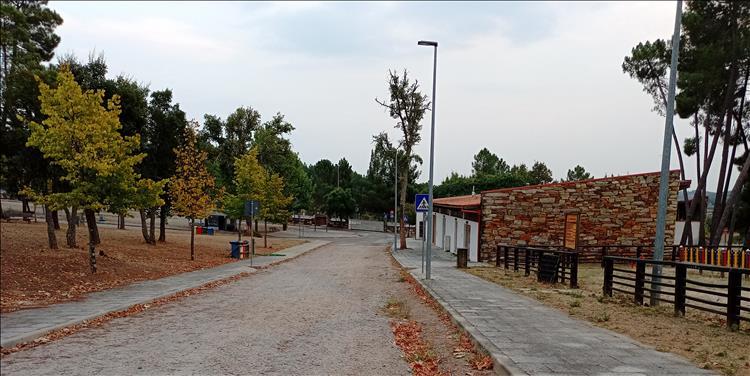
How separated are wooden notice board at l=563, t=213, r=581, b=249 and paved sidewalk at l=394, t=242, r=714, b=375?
45.8 ft

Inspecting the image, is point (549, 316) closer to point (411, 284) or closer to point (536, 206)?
point (411, 284)

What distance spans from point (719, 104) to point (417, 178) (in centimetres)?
6374

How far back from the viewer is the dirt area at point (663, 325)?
22.4 feet

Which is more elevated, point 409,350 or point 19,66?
point 19,66

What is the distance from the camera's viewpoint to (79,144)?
14328 mm

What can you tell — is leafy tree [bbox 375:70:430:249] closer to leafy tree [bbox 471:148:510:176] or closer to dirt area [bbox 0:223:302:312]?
dirt area [bbox 0:223:302:312]

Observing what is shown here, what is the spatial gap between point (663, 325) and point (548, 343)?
3.12 meters

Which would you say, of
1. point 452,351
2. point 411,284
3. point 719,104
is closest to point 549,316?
point 452,351

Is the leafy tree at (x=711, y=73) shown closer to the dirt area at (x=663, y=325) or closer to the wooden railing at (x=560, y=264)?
the wooden railing at (x=560, y=264)

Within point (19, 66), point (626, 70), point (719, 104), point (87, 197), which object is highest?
point (626, 70)

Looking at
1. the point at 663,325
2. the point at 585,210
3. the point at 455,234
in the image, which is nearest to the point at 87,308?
the point at 663,325

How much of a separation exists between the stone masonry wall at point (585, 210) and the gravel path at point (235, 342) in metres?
15.4

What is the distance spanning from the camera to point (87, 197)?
565 inches

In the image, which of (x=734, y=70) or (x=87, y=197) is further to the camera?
(x=734, y=70)
